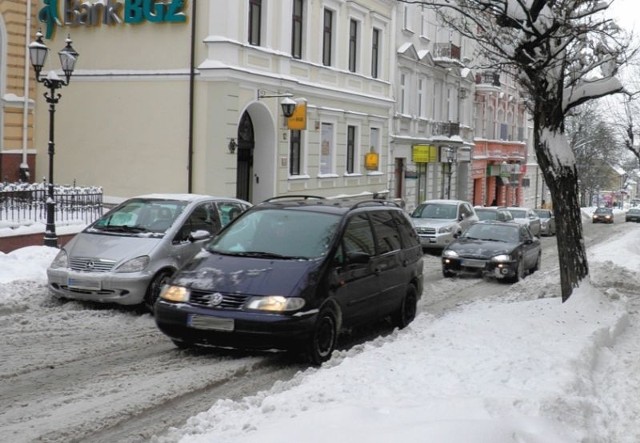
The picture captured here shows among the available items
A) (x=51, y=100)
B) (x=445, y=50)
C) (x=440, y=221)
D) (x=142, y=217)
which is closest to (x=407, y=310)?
(x=142, y=217)

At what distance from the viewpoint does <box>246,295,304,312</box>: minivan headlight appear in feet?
25.5

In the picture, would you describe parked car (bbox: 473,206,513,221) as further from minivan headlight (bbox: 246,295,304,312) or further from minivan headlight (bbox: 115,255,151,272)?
minivan headlight (bbox: 246,295,304,312)

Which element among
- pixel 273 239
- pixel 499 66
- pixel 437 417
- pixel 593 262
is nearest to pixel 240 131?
pixel 593 262

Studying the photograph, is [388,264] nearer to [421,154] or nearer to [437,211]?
[437,211]

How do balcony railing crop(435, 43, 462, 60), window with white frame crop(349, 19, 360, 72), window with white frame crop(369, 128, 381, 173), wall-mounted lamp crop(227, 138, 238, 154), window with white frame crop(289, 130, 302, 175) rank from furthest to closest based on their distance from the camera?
balcony railing crop(435, 43, 462, 60)
window with white frame crop(369, 128, 381, 173)
window with white frame crop(349, 19, 360, 72)
window with white frame crop(289, 130, 302, 175)
wall-mounted lamp crop(227, 138, 238, 154)

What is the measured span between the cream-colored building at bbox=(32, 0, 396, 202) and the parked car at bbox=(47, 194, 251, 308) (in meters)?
9.78

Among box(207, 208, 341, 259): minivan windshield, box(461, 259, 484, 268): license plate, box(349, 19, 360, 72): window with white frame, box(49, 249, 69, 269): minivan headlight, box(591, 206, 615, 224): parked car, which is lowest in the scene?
box(591, 206, 615, 224): parked car

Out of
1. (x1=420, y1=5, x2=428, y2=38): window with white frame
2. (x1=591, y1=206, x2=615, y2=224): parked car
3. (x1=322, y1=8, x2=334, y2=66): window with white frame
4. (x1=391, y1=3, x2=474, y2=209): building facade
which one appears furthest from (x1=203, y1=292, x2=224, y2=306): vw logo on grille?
(x1=591, y1=206, x2=615, y2=224): parked car

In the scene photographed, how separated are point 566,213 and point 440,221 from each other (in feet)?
42.3

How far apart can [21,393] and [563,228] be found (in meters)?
7.05

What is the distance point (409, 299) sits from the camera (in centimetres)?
1052

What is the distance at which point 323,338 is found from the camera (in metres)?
8.21

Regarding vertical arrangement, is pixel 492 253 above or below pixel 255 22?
below

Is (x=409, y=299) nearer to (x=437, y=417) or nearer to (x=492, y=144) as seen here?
(x=437, y=417)
